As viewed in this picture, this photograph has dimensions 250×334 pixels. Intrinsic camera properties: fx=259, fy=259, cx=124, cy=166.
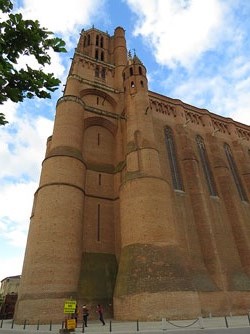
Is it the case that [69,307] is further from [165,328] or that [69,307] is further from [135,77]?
[135,77]

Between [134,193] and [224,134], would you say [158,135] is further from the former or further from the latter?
[224,134]

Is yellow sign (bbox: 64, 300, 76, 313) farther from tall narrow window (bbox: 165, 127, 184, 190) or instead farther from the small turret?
the small turret

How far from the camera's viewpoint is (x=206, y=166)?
24594 millimetres

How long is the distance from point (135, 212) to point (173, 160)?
8.18m

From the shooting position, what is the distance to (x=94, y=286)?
1549 cm

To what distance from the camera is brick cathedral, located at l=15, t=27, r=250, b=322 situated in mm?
13867

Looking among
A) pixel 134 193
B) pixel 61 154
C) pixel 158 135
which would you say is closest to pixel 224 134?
pixel 158 135

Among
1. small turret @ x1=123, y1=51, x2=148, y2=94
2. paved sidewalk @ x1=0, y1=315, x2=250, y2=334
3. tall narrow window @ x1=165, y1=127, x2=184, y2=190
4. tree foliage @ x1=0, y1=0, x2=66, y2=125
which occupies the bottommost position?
paved sidewalk @ x1=0, y1=315, x2=250, y2=334

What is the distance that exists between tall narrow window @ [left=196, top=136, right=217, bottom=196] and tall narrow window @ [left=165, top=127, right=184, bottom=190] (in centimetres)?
327

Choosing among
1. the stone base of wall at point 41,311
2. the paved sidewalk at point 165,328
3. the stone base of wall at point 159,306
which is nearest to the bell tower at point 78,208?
the stone base of wall at point 41,311

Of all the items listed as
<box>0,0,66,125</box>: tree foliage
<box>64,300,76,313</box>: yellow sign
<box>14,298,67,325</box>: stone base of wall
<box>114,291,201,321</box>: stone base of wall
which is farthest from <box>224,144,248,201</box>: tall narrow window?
<box>0,0,66,125</box>: tree foliage

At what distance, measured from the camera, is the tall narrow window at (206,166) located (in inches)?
907

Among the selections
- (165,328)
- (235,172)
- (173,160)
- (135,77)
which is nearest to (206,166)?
(173,160)

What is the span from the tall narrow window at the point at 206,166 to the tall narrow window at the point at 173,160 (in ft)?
10.7
